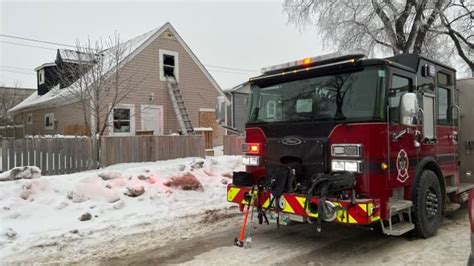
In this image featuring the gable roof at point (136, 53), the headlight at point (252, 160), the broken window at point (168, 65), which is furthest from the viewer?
the broken window at point (168, 65)

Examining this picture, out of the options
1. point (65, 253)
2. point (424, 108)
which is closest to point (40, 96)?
point (65, 253)

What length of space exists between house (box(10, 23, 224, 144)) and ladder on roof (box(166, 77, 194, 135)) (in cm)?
5

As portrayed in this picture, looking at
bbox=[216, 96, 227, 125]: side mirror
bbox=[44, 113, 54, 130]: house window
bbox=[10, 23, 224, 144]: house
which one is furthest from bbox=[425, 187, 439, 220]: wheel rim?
bbox=[44, 113, 54, 130]: house window

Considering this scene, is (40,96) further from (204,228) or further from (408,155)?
(408,155)

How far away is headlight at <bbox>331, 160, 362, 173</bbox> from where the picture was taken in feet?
15.8

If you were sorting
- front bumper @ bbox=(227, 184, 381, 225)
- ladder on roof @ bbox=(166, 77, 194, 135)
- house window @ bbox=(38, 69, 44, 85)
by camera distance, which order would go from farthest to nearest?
house window @ bbox=(38, 69, 44, 85), ladder on roof @ bbox=(166, 77, 194, 135), front bumper @ bbox=(227, 184, 381, 225)

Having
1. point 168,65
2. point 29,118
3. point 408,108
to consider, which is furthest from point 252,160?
point 29,118

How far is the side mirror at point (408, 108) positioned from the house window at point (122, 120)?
52.7 ft

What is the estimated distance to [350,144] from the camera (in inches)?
194

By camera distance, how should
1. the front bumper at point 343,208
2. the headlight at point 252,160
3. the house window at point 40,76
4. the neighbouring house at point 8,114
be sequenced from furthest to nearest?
the neighbouring house at point 8,114, the house window at point 40,76, the headlight at point 252,160, the front bumper at point 343,208

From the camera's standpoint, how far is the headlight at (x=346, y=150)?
4.86m

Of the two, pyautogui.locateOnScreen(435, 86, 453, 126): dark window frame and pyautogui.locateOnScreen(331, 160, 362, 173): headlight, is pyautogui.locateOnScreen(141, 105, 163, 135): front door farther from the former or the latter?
pyautogui.locateOnScreen(331, 160, 362, 173): headlight

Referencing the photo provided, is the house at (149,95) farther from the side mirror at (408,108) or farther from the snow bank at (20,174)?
the side mirror at (408,108)

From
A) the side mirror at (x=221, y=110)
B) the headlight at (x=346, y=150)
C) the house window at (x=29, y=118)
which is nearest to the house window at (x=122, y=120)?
the house window at (x=29, y=118)
